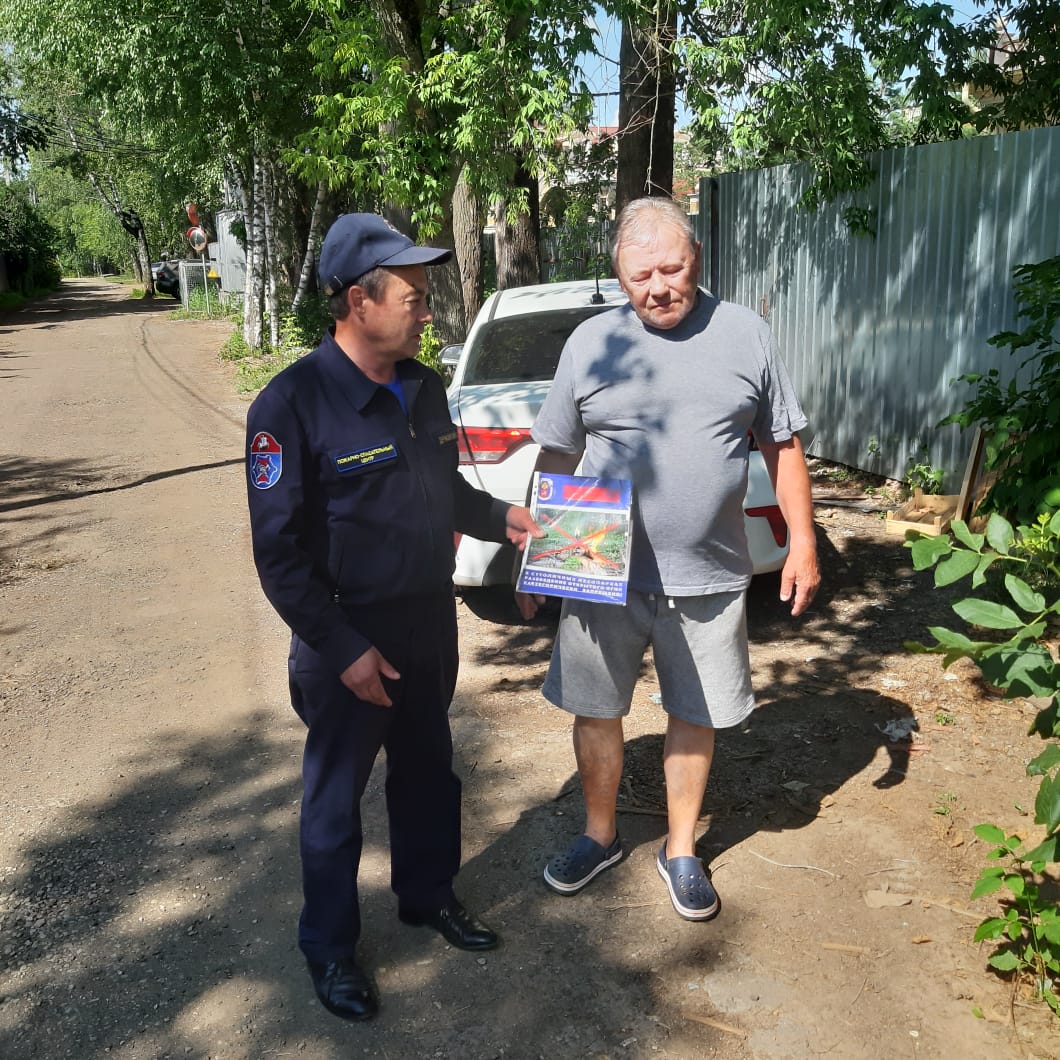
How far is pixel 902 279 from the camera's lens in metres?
8.14

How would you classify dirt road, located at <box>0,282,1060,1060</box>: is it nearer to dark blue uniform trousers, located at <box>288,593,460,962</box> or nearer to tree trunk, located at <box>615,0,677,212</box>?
dark blue uniform trousers, located at <box>288,593,460,962</box>

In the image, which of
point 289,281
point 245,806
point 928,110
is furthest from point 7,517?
point 289,281

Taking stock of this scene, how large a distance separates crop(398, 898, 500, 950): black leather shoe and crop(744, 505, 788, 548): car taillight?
9.17ft

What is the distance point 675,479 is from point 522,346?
3.70m

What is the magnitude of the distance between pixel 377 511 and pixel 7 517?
726 cm

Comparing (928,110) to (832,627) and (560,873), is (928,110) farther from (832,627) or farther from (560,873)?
(560,873)

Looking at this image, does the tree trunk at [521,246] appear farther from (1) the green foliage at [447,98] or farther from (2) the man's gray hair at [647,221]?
(2) the man's gray hair at [647,221]

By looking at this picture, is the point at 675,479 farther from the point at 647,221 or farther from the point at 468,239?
the point at 468,239

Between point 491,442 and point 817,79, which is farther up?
point 817,79

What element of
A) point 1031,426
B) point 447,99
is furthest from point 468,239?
point 1031,426

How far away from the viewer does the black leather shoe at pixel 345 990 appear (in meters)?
2.87

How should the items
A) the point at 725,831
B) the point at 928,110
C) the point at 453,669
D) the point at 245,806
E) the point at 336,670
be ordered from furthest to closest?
1. the point at 928,110
2. the point at 245,806
3. the point at 725,831
4. the point at 453,669
5. the point at 336,670

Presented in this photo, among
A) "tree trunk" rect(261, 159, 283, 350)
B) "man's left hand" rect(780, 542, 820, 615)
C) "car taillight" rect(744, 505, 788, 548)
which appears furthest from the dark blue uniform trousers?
"tree trunk" rect(261, 159, 283, 350)

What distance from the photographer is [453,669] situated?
309cm
